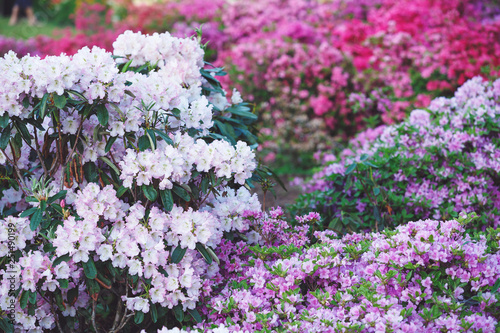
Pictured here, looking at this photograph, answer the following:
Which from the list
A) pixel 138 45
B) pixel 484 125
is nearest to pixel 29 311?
pixel 138 45

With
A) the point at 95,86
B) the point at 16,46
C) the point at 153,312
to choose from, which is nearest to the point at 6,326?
the point at 153,312

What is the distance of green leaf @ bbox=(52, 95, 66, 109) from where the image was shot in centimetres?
165

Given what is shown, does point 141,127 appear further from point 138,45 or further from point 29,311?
point 29,311

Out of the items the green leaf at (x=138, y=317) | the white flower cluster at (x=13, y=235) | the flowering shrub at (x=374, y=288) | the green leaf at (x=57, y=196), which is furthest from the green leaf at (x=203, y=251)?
the white flower cluster at (x=13, y=235)

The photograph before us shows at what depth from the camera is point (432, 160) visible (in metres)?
2.80

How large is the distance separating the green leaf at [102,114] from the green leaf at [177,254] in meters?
0.52

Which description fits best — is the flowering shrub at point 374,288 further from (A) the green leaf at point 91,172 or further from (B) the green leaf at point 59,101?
(B) the green leaf at point 59,101

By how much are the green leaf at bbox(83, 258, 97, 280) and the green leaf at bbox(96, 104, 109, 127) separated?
488 millimetres

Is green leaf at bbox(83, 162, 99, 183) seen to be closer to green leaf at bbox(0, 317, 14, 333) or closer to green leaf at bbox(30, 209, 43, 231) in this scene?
A: green leaf at bbox(30, 209, 43, 231)

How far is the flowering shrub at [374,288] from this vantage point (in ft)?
5.19

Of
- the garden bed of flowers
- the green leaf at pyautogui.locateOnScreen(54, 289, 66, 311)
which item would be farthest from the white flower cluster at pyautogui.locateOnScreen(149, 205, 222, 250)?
the garden bed of flowers

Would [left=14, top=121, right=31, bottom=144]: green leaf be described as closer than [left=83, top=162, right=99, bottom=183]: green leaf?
Yes

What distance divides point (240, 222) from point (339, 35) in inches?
183

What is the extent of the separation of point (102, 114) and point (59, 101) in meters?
0.15
